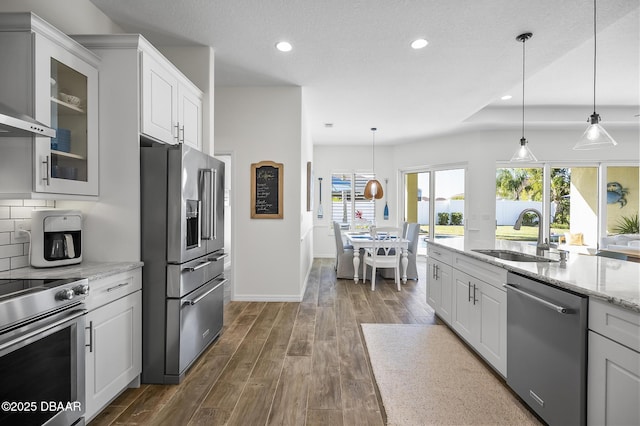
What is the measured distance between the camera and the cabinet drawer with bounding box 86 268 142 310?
1.77m

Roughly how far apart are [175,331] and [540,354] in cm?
227

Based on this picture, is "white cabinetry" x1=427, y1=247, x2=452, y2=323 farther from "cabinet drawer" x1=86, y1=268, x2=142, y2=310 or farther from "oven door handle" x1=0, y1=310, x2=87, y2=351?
"oven door handle" x1=0, y1=310, x2=87, y2=351

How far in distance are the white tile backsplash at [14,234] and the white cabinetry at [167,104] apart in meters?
0.86

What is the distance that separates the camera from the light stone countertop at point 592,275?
139 centimetres

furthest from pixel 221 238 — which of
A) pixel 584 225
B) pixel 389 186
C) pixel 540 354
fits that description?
pixel 584 225

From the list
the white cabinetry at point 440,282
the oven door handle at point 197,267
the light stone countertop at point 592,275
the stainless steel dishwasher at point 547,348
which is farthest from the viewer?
the white cabinetry at point 440,282

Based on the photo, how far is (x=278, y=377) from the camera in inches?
93.7

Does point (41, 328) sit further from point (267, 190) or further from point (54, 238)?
point (267, 190)

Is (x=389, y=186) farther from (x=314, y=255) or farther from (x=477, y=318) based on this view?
(x=477, y=318)

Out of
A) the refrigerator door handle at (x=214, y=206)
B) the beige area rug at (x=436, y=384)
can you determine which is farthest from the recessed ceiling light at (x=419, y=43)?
the beige area rug at (x=436, y=384)

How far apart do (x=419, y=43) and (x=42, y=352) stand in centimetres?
345

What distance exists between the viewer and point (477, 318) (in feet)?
8.46

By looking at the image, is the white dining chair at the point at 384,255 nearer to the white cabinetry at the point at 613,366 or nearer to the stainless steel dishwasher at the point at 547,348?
the stainless steel dishwasher at the point at 547,348

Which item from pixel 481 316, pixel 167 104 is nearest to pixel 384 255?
pixel 481 316
